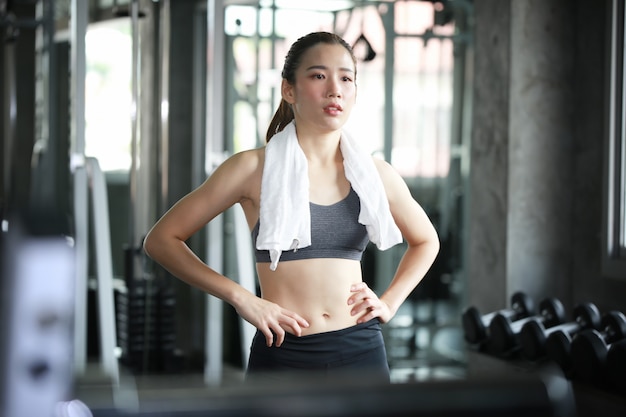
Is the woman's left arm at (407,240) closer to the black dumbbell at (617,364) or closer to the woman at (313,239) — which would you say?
the woman at (313,239)

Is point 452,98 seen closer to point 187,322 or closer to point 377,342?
point 187,322

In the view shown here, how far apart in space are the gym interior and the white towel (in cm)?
34

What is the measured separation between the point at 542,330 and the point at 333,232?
1749 mm

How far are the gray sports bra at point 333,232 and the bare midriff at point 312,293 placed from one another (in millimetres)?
18

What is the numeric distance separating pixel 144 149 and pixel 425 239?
117 inches

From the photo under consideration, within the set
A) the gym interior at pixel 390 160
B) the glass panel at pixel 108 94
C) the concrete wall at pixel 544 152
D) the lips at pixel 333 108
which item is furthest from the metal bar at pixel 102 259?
the glass panel at pixel 108 94

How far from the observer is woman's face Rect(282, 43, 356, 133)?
1.63m

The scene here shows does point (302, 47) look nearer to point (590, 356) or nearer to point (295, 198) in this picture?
point (295, 198)

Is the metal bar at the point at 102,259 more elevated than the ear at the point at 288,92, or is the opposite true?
the ear at the point at 288,92

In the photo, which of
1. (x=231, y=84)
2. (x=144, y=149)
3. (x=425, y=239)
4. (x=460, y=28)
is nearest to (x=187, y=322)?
(x=144, y=149)

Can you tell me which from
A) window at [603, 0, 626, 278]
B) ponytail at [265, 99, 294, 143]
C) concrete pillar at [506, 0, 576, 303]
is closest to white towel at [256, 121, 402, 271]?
ponytail at [265, 99, 294, 143]

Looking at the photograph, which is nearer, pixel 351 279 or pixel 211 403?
pixel 211 403

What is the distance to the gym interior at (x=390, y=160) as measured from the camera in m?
0.40

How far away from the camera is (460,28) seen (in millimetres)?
4895
